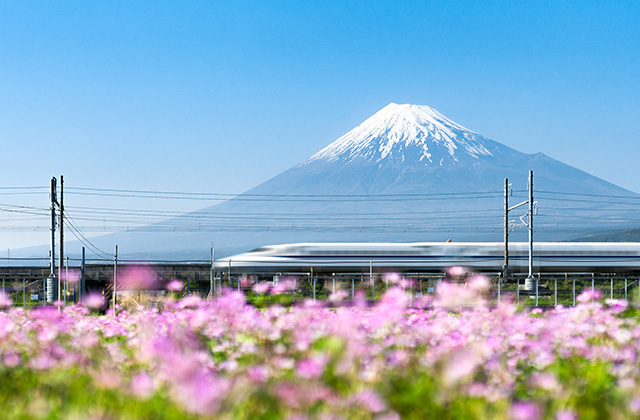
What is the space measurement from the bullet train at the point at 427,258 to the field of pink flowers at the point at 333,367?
4014cm

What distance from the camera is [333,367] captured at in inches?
196

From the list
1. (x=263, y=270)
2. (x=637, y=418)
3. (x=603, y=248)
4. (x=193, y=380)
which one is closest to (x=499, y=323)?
(x=637, y=418)

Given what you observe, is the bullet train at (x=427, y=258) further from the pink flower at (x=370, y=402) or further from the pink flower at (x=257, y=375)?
the pink flower at (x=370, y=402)

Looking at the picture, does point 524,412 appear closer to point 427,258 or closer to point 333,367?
point 333,367

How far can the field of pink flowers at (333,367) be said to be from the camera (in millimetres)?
3543

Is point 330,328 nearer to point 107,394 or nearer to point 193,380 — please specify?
point 107,394

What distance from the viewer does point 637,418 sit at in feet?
12.9

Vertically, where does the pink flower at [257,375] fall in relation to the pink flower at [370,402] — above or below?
below

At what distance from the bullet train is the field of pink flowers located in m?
40.1

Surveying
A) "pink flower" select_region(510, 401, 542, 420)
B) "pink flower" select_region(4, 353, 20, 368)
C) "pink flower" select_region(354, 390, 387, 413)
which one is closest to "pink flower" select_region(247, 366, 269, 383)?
Answer: "pink flower" select_region(354, 390, 387, 413)

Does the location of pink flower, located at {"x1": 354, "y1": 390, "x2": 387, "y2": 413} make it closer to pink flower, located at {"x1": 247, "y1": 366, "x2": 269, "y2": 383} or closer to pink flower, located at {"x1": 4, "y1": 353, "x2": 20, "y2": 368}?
pink flower, located at {"x1": 247, "y1": 366, "x2": 269, "y2": 383}

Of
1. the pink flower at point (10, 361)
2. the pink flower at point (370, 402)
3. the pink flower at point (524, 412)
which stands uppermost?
the pink flower at point (524, 412)

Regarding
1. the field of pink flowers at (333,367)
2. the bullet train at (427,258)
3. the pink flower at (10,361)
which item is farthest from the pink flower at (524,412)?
the bullet train at (427,258)

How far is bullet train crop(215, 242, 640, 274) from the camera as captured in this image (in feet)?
160
